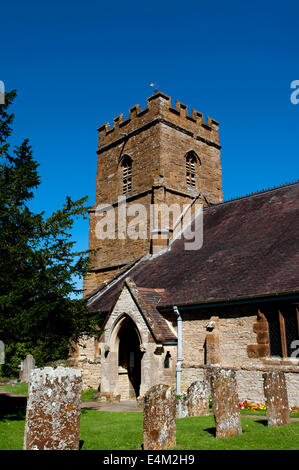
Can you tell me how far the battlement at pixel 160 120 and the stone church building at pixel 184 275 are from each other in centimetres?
9

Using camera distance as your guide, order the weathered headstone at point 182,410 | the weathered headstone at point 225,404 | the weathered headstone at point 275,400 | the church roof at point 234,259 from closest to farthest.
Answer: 1. the weathered headstone at point 225,404
2. the weathered headstone at point 275,400
3. the weathered headstone at point 182,410
4. the church roof at point 234,259

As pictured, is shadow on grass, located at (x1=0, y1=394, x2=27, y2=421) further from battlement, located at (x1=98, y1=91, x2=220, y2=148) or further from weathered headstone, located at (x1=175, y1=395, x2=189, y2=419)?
battlement, located at (x1=98, y1=91, x2=220, y2=148)

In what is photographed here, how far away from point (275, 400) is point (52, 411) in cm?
531

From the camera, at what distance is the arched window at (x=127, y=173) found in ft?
83.8

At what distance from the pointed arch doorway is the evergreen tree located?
4.72m

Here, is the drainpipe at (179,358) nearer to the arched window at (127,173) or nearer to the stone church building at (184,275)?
the stone church building at (184,275)

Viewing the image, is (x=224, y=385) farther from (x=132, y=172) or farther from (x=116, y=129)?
(x=116, y=129)

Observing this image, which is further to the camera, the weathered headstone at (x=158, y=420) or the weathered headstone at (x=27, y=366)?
the weathered headstone at (x=27, y=366)

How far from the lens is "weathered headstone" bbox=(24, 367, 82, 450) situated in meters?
5.11

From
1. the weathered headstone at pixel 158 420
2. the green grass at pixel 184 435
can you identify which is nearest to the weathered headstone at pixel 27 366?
the green grass at pixel 184 435

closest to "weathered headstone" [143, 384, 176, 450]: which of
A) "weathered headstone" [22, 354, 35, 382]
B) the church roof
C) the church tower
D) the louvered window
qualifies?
the church roof

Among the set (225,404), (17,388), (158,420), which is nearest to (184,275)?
(225,404)
